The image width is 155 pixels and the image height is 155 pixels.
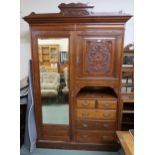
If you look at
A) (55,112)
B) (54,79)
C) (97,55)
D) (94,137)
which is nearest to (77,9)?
(97,55)

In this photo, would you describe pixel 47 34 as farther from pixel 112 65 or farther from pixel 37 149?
pixel 37 149

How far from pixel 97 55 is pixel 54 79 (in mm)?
673

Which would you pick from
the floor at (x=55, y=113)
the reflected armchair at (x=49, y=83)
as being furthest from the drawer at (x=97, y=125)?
the reflected armchair at (x=49, y=83)

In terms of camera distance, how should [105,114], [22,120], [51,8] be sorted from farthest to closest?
1. [51,8]
2. [22,120]
3. [105,114]

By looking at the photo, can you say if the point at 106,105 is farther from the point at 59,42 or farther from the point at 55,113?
the point at 59,42

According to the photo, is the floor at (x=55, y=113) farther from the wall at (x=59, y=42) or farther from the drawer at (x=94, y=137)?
the wall at (x=59, y=42)

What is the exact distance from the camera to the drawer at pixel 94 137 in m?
2.40

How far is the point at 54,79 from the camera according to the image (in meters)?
2.37

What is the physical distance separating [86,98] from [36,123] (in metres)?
0.82

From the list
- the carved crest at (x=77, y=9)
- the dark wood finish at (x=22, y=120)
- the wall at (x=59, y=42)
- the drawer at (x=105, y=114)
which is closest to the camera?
the carved crest at (x=77, y=9)
